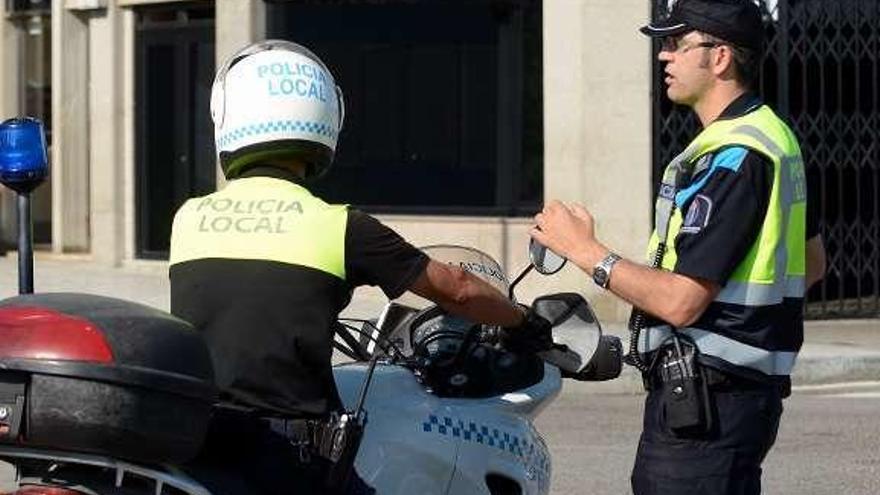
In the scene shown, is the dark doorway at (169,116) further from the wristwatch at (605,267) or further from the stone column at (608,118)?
the wristwatch at (605,267)

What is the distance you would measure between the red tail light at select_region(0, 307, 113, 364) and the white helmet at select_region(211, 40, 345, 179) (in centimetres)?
71

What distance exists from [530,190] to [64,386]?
14771 mm

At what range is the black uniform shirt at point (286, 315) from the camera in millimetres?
3924

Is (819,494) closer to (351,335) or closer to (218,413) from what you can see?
(351,335)

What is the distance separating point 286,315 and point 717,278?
87cm

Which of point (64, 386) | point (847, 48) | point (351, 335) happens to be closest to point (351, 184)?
point (847, 48)

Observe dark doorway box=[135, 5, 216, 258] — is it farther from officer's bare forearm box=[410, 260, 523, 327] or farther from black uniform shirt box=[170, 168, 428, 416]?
black uniform shirt box=[170, 168, 428, 416]

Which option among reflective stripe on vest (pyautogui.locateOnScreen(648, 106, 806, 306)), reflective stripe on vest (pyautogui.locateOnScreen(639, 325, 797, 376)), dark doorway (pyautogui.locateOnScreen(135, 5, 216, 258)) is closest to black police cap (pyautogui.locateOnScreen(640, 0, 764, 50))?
reflective stripe on vest (pyautogui.locateOnScreen(648, 106, 806, 306))

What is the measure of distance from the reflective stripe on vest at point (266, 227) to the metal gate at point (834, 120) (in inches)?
510

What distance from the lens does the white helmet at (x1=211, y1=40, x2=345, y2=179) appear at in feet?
13.2

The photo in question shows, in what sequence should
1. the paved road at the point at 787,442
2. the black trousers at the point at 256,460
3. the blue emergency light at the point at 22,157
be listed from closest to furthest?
the black trousers at the point at 256,460, the blue emergency light at the point at 22,157, the paved road at the point at 787,442

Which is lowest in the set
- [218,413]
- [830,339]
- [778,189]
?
[830,339]

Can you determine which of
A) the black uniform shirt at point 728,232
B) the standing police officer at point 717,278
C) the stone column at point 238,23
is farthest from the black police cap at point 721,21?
the stone column at point 238,23

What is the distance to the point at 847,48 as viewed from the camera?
57.1 ft
